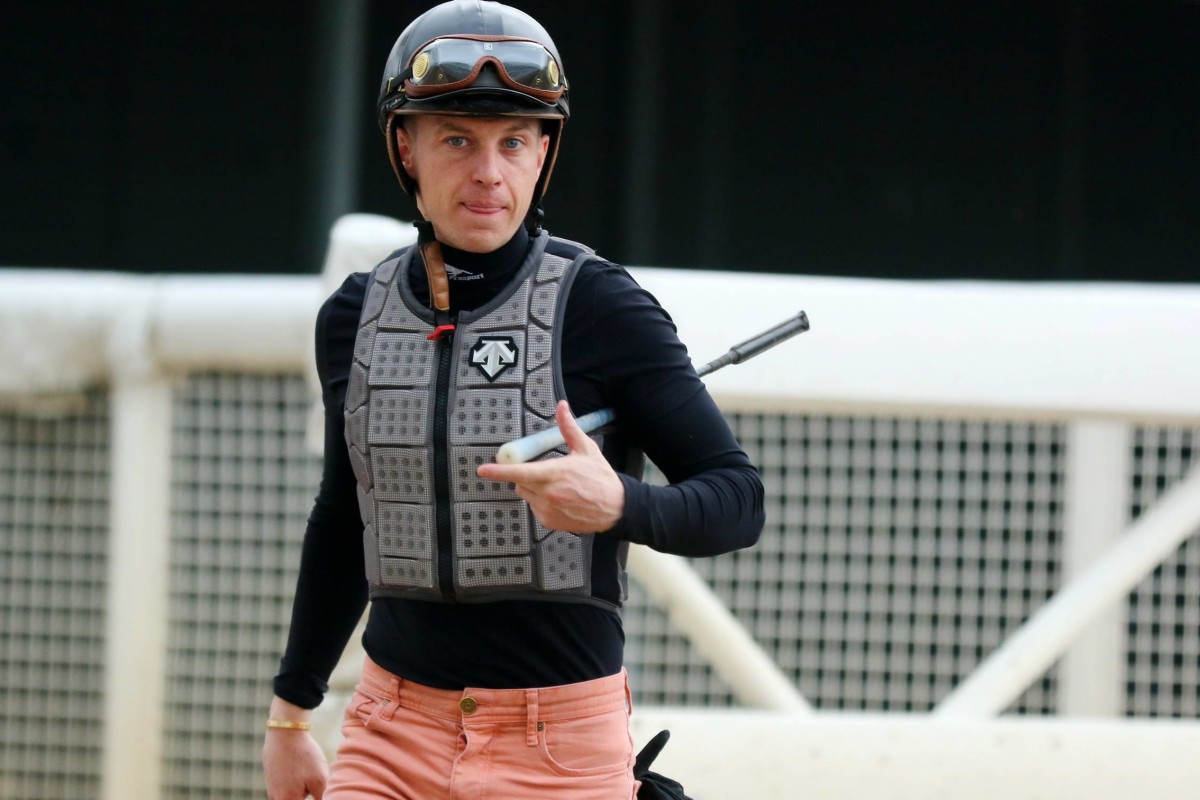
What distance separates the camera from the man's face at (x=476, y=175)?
7.40 feet

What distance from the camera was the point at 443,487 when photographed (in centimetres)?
221

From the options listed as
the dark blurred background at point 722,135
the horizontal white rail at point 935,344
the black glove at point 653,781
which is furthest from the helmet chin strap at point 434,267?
the dark blurred background at point 722,135

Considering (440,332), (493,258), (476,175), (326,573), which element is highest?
(476,175)

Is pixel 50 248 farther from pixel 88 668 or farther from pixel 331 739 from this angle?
pixel 331 739

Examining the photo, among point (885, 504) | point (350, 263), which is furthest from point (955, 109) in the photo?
point (350, 263)

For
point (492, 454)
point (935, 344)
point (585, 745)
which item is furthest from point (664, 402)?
point (935, 344)

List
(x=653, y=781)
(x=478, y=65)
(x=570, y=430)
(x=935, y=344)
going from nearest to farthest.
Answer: (x=570, y=430)
(x=478, y=65)
(x=653, y=781)
(x=935, y=344)

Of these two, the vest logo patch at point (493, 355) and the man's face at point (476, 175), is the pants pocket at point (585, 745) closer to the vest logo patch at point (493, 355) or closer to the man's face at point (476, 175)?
the vest logo patch at point (493, 355)

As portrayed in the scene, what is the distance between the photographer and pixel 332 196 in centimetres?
680

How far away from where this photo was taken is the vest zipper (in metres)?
2.20

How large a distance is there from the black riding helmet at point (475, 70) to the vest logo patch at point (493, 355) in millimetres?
270

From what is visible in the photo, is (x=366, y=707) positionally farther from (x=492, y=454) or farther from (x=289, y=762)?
(x=492, y=454)

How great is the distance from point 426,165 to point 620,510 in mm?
648

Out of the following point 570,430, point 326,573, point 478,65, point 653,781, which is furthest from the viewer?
point 326,573
